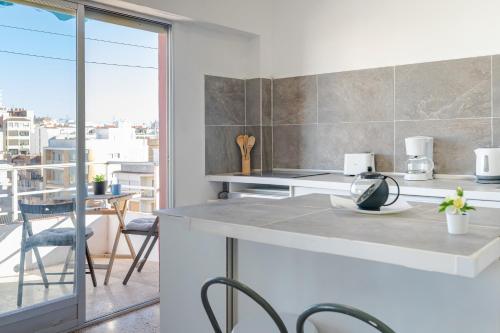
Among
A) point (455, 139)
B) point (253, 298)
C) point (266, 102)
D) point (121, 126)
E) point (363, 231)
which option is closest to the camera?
point (253, 298)

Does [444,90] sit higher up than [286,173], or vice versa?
[444,90]

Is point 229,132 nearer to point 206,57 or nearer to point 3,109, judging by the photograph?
point 206,57

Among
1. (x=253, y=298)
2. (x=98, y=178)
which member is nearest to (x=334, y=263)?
(x=253, y=298)

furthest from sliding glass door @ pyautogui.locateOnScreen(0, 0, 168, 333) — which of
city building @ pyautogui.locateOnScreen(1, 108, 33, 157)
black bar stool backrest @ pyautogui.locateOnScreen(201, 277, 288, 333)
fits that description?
black bar stool backrest @ pyautogui.locateOnScreen(201, 277, 288, 333)

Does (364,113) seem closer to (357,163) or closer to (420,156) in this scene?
(357,163)

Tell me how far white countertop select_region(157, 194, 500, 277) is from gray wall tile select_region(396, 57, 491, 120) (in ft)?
5.01

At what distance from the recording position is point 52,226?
3193 mm

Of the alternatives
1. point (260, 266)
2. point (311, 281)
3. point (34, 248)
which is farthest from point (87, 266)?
point (311, 281)

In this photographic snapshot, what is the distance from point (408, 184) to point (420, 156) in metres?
0.40

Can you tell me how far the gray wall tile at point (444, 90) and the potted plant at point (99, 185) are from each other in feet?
7.26

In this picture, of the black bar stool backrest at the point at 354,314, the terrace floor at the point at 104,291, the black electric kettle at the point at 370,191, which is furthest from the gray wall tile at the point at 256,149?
the black bar stool backrest at the point at 354,314

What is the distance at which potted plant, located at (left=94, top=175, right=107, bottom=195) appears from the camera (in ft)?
11.6

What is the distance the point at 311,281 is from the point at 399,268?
1.16ft

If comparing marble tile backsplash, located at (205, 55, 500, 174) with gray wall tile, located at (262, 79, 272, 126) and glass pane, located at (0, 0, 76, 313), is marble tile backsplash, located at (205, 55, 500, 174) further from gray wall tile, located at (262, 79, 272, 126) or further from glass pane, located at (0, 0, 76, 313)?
glass pane, located at (0, 0, 76, 313)
